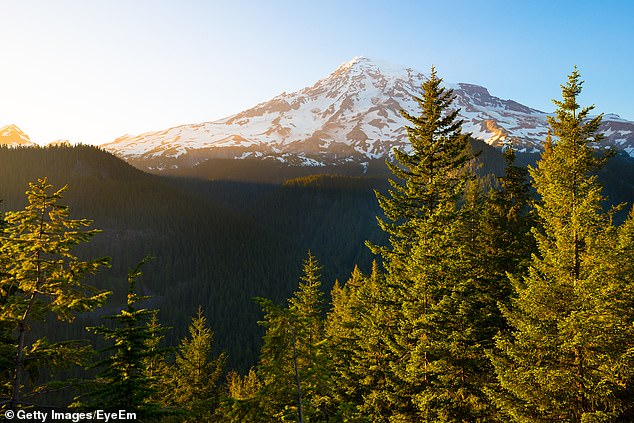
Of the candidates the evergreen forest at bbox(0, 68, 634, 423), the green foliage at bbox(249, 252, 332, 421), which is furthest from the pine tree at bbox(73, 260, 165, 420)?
the green foliage at bbox(249, 252, 332, 421)

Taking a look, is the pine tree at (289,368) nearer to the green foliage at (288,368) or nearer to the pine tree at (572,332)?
the green foliage at (288,368)

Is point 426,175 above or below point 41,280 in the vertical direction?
above

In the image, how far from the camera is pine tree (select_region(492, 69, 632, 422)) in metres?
11.2

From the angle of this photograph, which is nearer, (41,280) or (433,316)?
(41,280)

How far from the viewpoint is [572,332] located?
11.8m

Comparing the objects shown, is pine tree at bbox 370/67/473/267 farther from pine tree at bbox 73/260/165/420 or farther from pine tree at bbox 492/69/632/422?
pine tree at bbox 73/260/165/420

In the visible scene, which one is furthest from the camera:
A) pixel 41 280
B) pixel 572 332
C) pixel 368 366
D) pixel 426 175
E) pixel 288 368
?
pixel 368 366

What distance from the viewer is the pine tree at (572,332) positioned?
11.2 metres

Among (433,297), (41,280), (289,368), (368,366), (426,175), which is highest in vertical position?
(426,175)

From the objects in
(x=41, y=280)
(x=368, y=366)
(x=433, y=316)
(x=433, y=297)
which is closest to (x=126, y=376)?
(x=41, y=280)

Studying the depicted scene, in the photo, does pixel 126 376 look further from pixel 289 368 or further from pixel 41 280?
pixel 289 368

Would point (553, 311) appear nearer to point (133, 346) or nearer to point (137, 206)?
point (133, 346)

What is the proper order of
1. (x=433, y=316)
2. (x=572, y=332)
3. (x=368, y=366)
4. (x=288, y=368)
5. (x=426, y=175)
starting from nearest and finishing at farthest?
(x=288, y=368), (x=572, y=332), (x=433, y=316), (x=426, y=175), (x=368, y=366)

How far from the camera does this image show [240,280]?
165 metres
